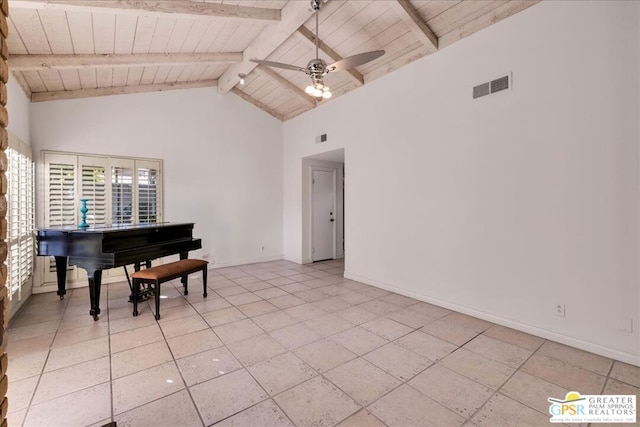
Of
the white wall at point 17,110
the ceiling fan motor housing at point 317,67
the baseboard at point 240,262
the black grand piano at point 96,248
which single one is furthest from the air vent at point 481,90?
the white wall at point 17,110

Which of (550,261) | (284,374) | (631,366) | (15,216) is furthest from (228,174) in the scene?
(631,366)

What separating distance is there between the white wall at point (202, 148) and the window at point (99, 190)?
15 centimetres

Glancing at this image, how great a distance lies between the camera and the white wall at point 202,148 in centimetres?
434

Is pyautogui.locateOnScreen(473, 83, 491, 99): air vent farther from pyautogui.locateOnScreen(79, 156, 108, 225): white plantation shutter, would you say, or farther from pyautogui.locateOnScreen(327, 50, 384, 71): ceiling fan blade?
pyautogui.locateOnScreen(79, 156, 108, 225): white plantation shutter

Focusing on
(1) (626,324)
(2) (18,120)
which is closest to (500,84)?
(1) (626,324)

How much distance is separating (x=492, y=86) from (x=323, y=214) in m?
4.03

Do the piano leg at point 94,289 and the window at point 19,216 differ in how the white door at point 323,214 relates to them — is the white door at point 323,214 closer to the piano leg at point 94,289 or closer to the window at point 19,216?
the piano leg at point 94,289

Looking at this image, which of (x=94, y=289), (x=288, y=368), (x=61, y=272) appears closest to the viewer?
(x=288, y=368)

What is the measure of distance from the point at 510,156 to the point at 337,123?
9.40 ft

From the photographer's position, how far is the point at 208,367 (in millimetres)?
2215

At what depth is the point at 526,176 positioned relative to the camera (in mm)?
2770

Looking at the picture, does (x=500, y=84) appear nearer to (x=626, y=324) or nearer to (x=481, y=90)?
(x=481, y=90)

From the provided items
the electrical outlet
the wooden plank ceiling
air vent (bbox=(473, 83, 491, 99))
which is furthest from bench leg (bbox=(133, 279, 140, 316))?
the electrical outlet

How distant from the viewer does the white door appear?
A: 6.23 meters
